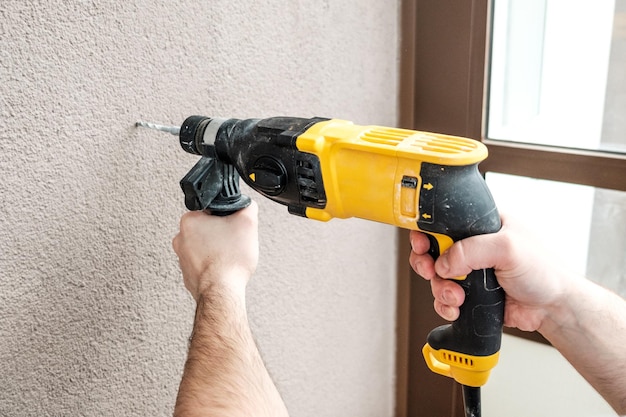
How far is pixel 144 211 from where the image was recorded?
35.2 inches

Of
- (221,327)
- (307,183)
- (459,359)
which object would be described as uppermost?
(307,183)

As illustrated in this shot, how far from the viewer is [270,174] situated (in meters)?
0.78

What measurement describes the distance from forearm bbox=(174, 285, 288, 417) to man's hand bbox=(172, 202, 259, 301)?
0.12ft

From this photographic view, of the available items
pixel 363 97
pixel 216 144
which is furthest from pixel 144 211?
pixel 363 97

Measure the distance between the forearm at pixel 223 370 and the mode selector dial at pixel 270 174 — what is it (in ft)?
0.48

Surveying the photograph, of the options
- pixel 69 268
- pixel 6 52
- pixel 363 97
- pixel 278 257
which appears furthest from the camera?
pixel 363 97

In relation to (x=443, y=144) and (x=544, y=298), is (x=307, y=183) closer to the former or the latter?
(x=443, y=144)

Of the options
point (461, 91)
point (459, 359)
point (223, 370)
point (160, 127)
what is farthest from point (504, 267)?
point (461, 91)

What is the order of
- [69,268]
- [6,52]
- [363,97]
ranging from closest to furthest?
1. [6,52]
2. [69,268]
3. [363,97]

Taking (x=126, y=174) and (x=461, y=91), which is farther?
(x=461, y=91)

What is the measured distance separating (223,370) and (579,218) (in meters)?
0.93

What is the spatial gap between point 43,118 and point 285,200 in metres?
0.31

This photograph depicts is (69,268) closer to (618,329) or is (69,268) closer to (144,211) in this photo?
(144,211)

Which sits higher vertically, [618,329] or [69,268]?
[69,268]
